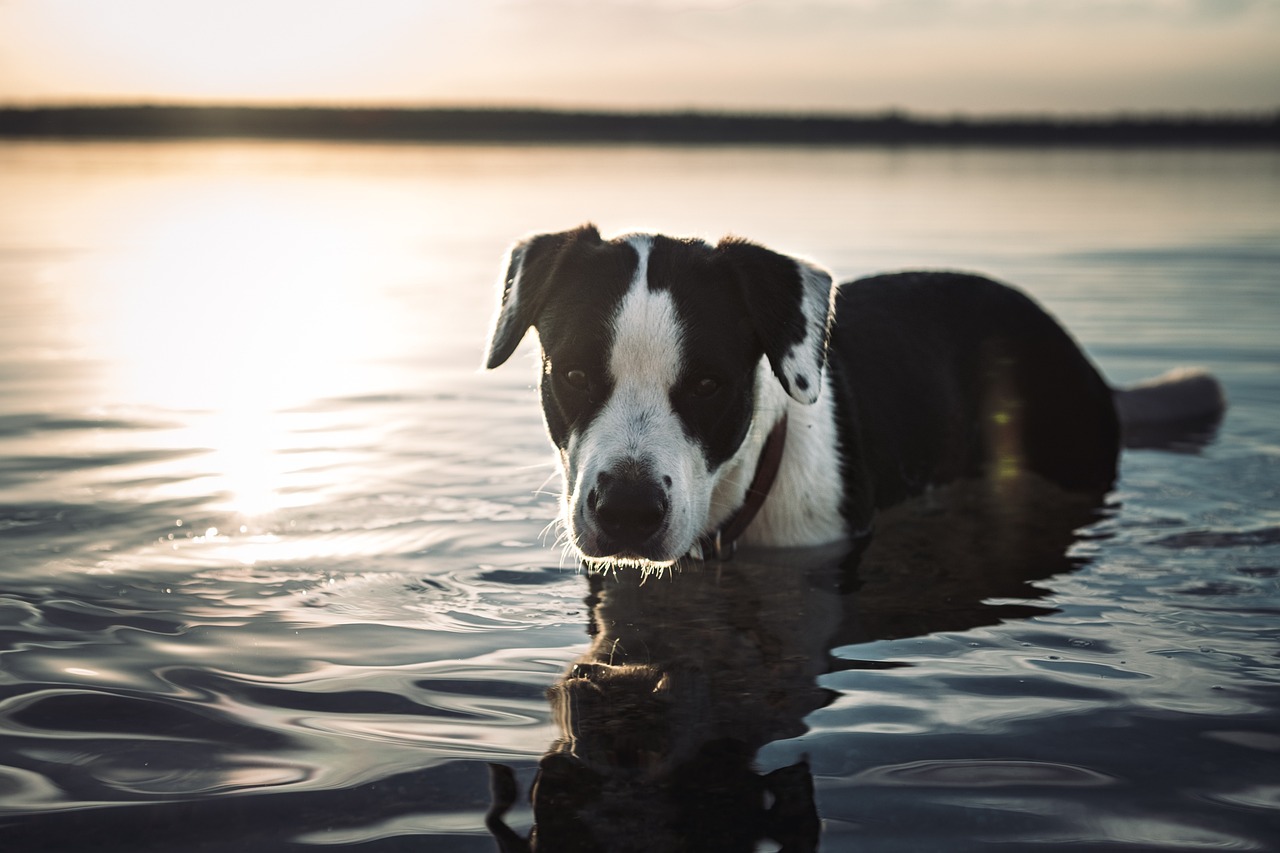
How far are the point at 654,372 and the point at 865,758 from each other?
5.30 feet

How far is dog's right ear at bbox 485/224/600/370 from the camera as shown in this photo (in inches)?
211

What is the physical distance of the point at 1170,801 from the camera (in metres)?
3.55

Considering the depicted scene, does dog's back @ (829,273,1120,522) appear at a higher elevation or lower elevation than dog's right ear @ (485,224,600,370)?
lower

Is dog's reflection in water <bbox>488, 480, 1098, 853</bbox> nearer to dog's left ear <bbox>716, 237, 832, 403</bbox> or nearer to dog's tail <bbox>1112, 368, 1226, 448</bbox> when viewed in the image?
dog's left ear <bbox>716, 237, 832, 403</bbox>

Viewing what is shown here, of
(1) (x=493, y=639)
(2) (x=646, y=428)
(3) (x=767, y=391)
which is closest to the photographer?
(2) (x=646, y=428)

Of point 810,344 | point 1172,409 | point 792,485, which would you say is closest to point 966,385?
point 792,485

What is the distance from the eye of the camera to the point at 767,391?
212 inches

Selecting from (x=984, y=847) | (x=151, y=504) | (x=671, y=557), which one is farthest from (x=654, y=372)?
(x=151, y=504)

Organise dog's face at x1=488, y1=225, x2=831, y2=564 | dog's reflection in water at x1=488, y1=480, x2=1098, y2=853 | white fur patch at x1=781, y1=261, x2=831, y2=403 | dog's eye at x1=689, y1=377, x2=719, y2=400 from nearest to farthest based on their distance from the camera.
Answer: dog's reflection in water at x1=488, y1=480, x2=1098, y2=853, dog's face at x1=488, y1=225, x2=831, y2=564, dog's eye at x1=689, y1=377, x2=719, y2=400, white fur patch at x1=781, y1=261, x2=831, y2=403

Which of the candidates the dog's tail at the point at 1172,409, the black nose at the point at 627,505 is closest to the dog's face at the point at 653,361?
the black nose at the point at 627,505

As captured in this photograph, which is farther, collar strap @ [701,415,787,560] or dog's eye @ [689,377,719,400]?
collar strap @ [701,415,787,560]

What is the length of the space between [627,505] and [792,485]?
4.46 feet

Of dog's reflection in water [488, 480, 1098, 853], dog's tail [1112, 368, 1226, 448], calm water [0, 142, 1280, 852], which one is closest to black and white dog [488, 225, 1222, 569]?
dog's reflection in water [488, 480, 1098, 853]

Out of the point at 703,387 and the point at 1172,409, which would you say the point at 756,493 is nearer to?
the point at 703,387
